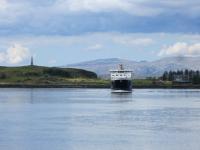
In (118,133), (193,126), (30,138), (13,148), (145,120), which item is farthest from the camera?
(145,120)

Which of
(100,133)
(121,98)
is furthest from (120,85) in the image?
(100,133)

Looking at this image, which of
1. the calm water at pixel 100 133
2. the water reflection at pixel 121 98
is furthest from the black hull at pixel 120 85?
the calm water at pixel 100 133

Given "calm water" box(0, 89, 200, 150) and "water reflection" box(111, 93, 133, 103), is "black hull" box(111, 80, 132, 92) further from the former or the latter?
"calm water" box(0, 89, 200, 150)

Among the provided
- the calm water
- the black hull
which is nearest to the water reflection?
the black hull

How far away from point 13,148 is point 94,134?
36.1 ft

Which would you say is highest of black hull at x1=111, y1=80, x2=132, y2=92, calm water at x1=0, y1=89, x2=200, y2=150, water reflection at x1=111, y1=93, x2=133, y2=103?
black hull at x1=111, y1=80, x2=132, y2=92

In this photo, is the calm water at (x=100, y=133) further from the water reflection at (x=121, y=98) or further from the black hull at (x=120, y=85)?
the black hull at (x=120, y=85)

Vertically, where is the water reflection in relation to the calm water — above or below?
above

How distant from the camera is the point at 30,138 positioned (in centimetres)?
5353

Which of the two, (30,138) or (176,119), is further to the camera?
(176,119)

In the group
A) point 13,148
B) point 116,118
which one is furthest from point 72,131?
point 116,118

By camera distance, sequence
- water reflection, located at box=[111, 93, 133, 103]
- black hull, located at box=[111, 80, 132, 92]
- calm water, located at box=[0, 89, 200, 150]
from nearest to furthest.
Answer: calm water, located at box=[0, 89, 200, 150] < water reflection, located at box=[111, 93, 133, 103] < black hull, located at box=[111, 80, 132, 92]

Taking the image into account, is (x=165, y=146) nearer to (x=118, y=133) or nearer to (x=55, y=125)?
(x=118, y=133)

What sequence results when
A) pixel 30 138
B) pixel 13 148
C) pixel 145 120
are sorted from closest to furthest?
1. pixel 13 148
2. pixel 30 138
3. pixel 145 120
